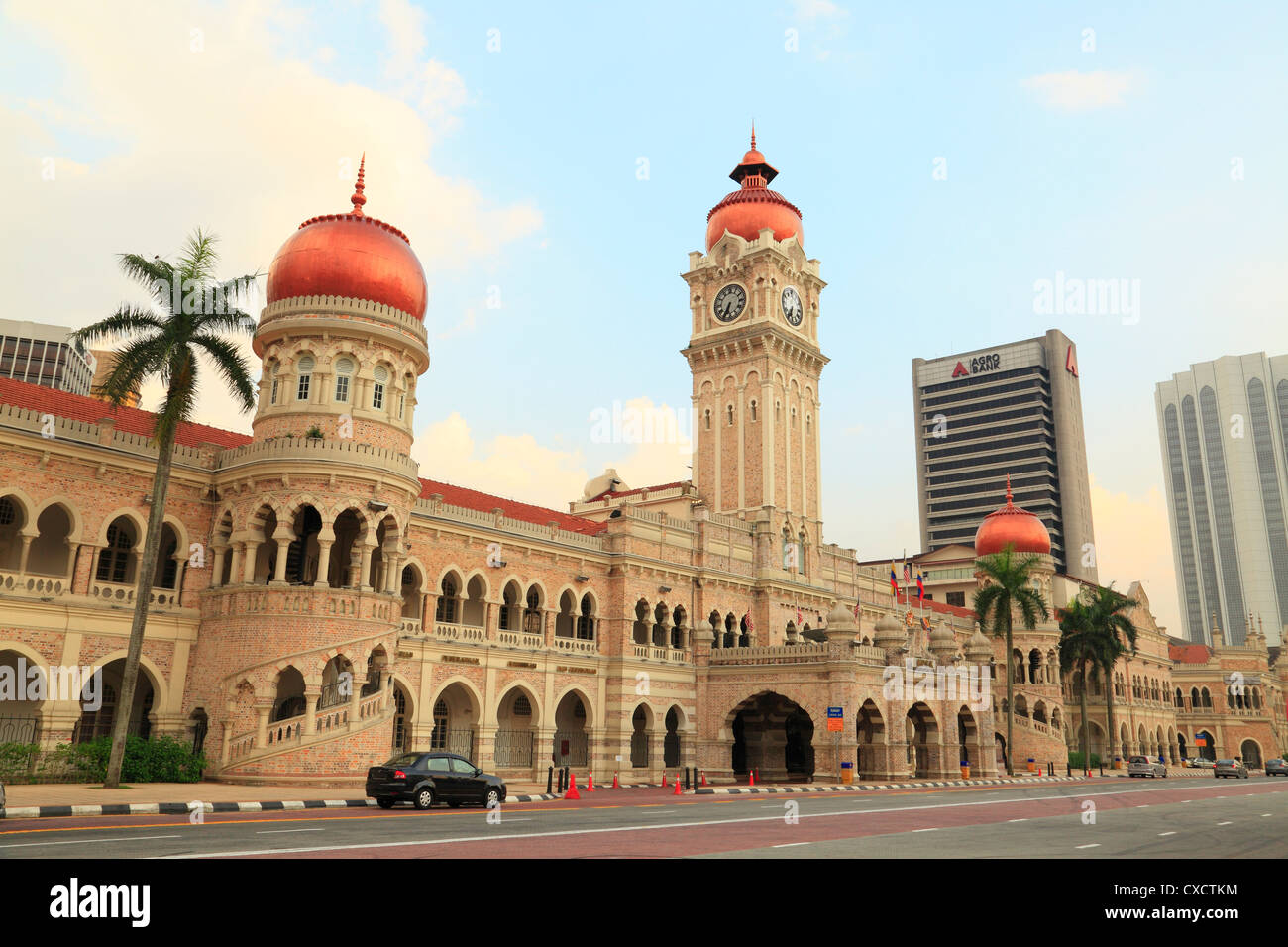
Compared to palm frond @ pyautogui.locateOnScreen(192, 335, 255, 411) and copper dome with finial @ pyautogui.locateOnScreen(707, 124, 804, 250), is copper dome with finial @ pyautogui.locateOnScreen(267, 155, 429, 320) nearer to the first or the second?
palm frond @ pyautogui.locateOnScreen(192, 335, 255, 411)

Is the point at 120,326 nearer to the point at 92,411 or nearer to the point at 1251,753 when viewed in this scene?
the point at 92,411

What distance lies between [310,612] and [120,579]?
5.84m

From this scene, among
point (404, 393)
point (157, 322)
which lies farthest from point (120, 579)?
point (404, 393)

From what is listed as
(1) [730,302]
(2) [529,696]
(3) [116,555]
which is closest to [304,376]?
(3) [116,555]

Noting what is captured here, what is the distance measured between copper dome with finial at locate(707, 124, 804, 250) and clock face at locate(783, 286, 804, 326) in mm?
3029

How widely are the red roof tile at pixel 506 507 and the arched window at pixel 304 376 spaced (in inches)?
270

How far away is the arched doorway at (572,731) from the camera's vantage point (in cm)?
3966

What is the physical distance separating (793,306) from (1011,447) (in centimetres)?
10051

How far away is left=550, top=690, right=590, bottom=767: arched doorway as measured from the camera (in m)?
39.7

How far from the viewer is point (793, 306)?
175ft
